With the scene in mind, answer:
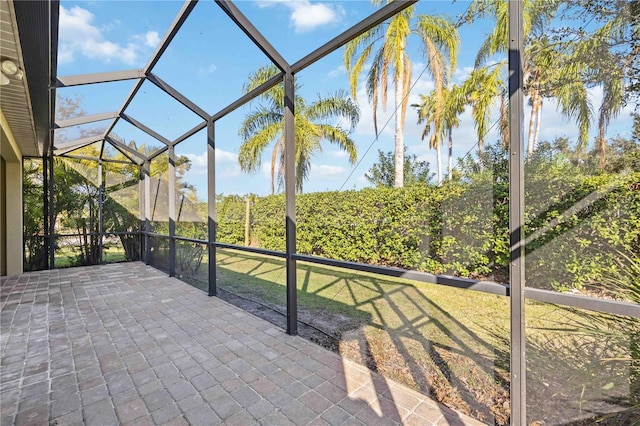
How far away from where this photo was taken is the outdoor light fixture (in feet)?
8.95

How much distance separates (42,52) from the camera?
8.79ft

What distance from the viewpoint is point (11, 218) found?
6.68m

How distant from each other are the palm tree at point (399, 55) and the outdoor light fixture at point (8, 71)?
714 centimetres

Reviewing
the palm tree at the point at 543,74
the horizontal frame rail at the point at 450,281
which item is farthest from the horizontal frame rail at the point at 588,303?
the palm tree at the point at 543,74

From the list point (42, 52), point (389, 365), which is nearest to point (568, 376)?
point (389, 365)

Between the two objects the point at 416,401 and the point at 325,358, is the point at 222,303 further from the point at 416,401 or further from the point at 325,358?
the point at 416,401

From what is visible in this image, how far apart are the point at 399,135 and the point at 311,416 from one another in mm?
7909

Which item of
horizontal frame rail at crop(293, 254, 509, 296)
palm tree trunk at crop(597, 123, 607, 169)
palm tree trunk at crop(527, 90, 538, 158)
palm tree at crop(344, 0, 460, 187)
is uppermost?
palm tree at crop(344, 0, 460, 187)

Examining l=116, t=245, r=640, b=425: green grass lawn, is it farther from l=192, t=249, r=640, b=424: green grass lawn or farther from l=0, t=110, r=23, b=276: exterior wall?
l=0, t=110, r=23, b=276: exterior wall

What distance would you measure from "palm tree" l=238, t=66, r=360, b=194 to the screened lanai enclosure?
0.33ft

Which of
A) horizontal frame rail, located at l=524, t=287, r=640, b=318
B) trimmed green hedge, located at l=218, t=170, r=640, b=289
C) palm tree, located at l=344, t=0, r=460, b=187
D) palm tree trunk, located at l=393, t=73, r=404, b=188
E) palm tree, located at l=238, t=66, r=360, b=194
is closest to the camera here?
horizontal frame rail, located at l=524, t=287, r=640, b=318

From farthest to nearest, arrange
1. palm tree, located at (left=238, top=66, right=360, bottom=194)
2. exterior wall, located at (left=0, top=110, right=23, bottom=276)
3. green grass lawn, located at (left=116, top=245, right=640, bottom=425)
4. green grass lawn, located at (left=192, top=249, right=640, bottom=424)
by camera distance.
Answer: palm tree, located at (left=238, top=66, right=360, bottom=194)
exterior wall, located at (left=0, top=110, right=23, bottom=276)
green grass lawn, located at (left=192, top=249, right=640, bottom=424)
green grass lawn, located at (left=116, top=245, right=640, bottom=425)

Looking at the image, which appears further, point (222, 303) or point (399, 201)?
point (399, 201)

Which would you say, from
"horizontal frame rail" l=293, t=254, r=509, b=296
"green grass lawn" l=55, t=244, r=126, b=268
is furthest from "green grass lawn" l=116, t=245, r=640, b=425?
"green grass lawn" l=55, t=244, r=126, b=268
